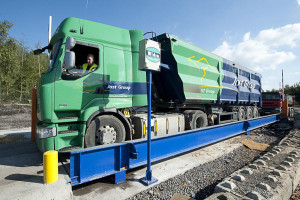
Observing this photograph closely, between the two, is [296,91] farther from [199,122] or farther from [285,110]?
[199,122]

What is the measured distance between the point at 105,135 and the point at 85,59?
1774mm

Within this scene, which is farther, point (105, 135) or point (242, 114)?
point (242, 114)

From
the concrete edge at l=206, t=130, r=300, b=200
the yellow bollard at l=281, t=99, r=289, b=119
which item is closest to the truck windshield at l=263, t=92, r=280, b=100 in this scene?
the yellow bollard at l=281, t=99, r=289, b=119

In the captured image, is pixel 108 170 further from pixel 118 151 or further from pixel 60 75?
pixel 60 75

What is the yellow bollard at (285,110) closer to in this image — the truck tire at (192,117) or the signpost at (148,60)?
the truck tire at (192,117)

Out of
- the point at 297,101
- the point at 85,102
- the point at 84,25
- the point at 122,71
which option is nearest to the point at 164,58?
the point at 122,71

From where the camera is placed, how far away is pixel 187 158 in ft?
14.9

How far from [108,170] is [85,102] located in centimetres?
144

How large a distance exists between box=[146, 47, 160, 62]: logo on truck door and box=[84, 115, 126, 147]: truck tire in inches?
60.8

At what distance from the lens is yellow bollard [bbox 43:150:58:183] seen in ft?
7.66

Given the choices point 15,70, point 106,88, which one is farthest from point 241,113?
point 15,70

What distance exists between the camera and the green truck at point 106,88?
314cm

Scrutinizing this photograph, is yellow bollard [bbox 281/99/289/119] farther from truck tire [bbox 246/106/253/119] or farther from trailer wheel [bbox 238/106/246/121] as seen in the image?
trailer wheel [bbox 238/106/246/121]

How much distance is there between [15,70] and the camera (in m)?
15.8
